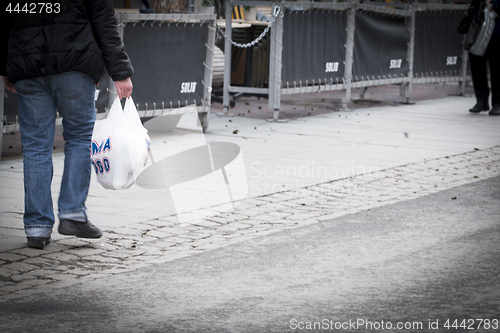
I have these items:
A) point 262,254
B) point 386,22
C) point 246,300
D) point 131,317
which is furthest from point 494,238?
point 386,22

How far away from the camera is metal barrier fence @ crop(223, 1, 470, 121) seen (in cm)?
1230

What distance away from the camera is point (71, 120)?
5.16m

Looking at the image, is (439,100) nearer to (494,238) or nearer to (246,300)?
(494,238)

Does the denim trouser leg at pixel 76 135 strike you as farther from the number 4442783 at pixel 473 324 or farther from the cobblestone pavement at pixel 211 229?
the number 4442783 at pixel 473 324

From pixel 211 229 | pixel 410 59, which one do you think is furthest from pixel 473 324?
pixel 410 59

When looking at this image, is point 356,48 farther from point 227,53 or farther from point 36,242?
point 36,242

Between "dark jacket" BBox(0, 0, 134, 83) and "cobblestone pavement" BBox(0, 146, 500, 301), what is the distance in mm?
1115

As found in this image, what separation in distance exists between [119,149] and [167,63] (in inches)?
190

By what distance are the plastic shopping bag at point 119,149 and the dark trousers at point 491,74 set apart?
9644 mm

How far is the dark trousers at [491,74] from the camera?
45.3 ft

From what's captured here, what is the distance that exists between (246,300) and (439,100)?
12.7 metres

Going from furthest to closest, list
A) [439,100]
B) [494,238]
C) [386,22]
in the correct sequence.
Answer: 1. [439,100]
2. [386,22]
3. [494,238]

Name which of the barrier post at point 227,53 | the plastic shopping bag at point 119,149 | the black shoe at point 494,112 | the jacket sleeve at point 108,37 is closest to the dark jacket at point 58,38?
the jacket sleeve at point 108,37

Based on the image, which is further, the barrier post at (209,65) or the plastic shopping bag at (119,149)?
the barrier post at (209,65)
